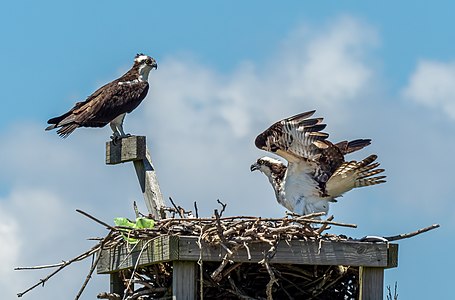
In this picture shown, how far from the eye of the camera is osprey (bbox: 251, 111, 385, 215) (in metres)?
7.60

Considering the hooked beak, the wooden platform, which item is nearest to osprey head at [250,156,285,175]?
the hooked beak

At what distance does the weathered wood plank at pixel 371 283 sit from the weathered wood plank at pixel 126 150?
177cm

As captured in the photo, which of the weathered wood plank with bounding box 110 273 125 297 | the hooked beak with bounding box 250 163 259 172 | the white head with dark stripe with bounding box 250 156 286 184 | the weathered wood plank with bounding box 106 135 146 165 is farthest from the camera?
the hooked beak with bounding box 250 163 259 172

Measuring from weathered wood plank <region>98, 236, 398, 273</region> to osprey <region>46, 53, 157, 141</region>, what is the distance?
10.2 ft

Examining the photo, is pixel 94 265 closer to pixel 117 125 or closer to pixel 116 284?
pixel 116 284

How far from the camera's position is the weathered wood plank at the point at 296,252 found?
19.0ft

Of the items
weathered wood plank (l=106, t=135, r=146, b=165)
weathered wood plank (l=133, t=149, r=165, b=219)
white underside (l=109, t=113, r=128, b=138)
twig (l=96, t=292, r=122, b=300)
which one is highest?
white underside (l=109, t=113, r=128, b=138)

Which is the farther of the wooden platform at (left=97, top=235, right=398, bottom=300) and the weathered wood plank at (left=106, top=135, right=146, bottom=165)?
the weathered wood plank at (left=106, top=135, right=146, bottom=165)

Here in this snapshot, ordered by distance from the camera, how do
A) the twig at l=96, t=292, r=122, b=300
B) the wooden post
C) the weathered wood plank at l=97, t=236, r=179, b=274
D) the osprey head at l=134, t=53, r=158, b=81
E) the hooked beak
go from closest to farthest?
the weathered wood plank at l=97, t=236, r=179, b=274 → the twig at l=96, t=292, r=122, b=300 → the wooden post → the hooked beak → the osprey head at l=134, t=53, r=158, b=81

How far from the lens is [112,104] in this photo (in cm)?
970

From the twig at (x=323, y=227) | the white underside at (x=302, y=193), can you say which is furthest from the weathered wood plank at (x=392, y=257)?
the white underside at (x=302, y=193)

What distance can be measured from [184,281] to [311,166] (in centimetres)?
246

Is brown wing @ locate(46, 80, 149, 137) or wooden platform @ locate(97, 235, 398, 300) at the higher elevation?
brown wing @ locate(46, 80, 149, 137)

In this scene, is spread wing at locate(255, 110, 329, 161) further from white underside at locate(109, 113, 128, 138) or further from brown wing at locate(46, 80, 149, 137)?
brown wing at locate(46, 80, 149, 137)
